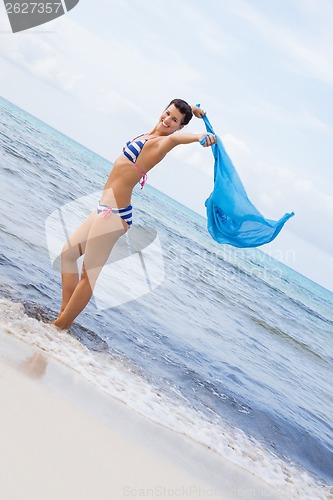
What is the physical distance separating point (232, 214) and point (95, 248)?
1.37 metres

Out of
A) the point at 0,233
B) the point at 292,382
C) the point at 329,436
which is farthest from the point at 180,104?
the point at 292,382

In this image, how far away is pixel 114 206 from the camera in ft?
18.0

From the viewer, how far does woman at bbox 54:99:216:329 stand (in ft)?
17.2

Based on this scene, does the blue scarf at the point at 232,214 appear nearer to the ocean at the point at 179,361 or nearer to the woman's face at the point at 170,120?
the woman's face at the point at 170,120

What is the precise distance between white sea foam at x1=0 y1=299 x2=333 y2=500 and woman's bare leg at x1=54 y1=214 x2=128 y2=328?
0.44 m

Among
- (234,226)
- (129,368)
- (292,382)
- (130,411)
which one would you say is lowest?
(292,382)

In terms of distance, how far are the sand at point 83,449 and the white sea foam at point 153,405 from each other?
0.71 feet

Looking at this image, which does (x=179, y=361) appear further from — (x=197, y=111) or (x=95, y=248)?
(x=197, y=111)

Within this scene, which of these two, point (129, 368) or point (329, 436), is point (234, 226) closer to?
point (129, 368)

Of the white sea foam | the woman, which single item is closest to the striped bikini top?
the woman

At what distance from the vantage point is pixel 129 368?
6.17 m

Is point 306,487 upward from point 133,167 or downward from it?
downward

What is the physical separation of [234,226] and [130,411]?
2206mm

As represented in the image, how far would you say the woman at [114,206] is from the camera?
524 cm
